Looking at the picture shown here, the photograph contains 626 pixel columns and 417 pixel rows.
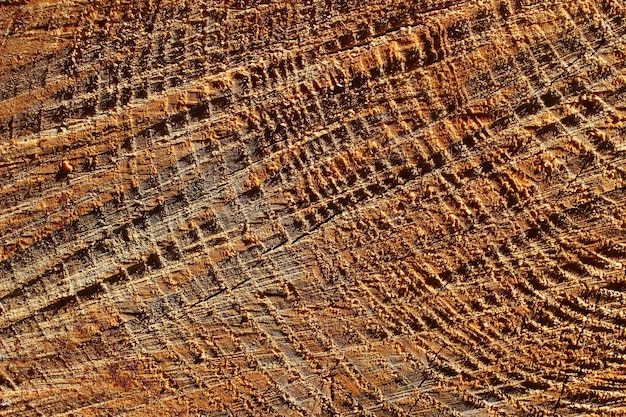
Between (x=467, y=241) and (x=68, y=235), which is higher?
(x=68, y=235)

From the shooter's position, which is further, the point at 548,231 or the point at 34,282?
the point at 34,282

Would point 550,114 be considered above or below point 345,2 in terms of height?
below

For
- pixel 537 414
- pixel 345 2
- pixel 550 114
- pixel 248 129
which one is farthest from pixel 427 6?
pixel 537 414

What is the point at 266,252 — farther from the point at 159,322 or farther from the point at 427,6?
the point at 427,6

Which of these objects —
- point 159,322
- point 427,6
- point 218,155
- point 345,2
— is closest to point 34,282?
point 159,322

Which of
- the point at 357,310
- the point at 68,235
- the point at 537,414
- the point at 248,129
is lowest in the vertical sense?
the point at 537,414

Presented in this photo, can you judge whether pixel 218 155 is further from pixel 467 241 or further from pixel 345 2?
pixel 467 241
